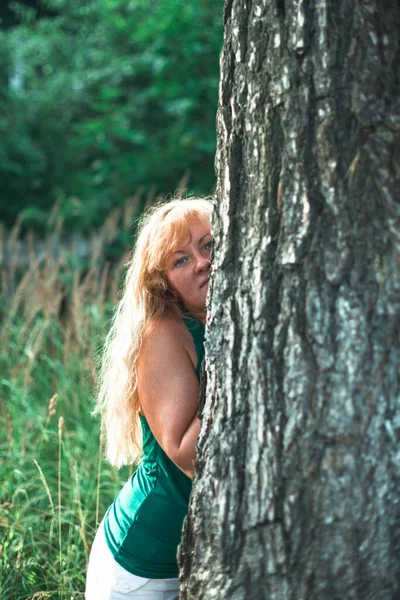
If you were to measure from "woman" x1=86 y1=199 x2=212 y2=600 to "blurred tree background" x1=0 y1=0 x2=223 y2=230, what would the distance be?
225 inches

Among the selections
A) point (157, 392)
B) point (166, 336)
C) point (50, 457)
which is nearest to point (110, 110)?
point (50, 457)

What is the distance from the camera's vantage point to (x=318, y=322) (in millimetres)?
1523

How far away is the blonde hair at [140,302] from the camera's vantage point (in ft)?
6.96

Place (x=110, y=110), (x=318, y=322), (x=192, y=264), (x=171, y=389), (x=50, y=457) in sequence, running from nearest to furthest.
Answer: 1. (x=318, y=322)
2. (x=171, y=389)
3. (x=192, y=264)
4. (x=50, y=457)
5. (x=110, y=110)

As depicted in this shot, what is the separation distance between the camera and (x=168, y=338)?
204 centimetres

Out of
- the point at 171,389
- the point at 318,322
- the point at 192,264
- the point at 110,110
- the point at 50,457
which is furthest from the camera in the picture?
the point at 110,110

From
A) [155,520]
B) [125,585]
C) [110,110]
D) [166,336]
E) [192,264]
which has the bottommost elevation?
[125,585]

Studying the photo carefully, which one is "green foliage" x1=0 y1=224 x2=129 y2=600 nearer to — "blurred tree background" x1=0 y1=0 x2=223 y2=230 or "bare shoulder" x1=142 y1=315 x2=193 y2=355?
"bare shoulder" x1=142 y1=315 x2=193 y2=355

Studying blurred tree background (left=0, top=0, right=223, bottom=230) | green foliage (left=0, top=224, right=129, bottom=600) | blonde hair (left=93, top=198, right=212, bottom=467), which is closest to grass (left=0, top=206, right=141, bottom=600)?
green foliage (left=0, top=224, right=129, bottom=600)

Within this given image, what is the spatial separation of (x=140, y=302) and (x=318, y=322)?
0.76 m

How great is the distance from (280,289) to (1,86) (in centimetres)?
855

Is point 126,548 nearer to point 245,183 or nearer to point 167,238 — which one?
point 167,238

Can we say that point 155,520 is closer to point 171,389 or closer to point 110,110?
point 171,389

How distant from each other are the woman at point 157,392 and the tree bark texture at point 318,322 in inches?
13.4
